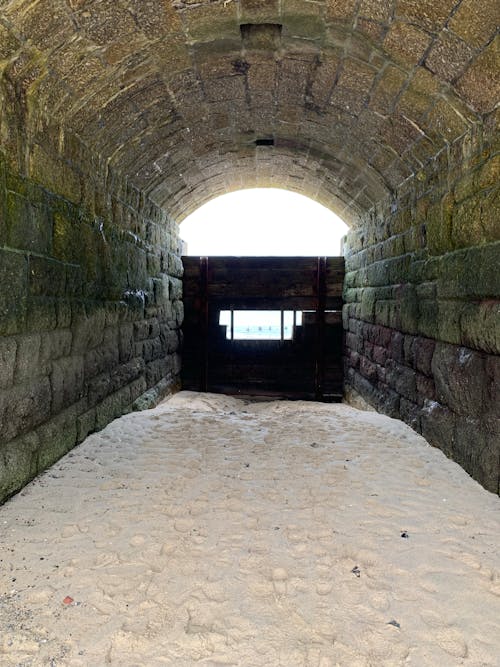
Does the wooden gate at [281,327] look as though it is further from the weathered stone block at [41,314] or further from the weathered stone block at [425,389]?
the weathered stone block at [41,314]

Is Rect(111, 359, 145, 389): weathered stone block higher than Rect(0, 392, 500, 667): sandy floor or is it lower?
higher

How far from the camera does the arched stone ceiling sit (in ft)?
7.95

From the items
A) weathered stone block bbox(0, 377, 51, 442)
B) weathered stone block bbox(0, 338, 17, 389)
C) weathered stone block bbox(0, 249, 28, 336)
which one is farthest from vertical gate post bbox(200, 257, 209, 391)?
weathered stone block bbox(0, 338, 17, 389)

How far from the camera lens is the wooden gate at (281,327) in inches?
307

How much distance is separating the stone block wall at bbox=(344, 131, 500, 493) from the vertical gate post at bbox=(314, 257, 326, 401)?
2260 mm

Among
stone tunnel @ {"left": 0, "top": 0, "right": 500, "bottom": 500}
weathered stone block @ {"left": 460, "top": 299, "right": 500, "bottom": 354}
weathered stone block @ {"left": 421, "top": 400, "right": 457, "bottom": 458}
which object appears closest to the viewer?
stone tunnel @ {"left": 0, "top": 0, "right": 500, "bottom": 500}

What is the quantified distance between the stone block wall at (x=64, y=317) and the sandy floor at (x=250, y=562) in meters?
0.34

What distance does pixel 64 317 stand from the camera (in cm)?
324

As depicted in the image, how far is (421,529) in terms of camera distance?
2.30 meters

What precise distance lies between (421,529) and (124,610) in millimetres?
1512

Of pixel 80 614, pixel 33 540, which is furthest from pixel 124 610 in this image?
pixel 33 540

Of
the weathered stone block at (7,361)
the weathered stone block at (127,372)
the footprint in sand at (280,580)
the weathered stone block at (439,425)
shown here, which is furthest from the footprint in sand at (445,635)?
the weathered stone block at (127,372)

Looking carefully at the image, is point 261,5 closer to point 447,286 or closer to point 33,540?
point 447,286

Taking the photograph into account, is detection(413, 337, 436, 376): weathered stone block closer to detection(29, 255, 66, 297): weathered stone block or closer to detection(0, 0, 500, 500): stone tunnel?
detection(0, 0, 500, 500): stone tunnel
